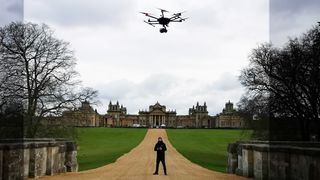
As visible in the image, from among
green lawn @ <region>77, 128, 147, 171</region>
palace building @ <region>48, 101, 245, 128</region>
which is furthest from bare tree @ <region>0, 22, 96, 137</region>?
palace building @ <region>48, 101, 245, 128</region>

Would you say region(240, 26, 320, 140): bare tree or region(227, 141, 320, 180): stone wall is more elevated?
region(240, 26, 320, 140): bare tree

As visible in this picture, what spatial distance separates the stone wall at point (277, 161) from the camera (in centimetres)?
1445

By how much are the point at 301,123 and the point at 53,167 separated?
26.9m

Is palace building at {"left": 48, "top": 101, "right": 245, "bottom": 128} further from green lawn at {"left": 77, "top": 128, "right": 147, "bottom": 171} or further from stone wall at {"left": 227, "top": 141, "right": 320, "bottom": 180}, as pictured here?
stone wall at {"left": 227, "top": 141, "right": 320, "bottom": 180}

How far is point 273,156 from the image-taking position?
1912 cm

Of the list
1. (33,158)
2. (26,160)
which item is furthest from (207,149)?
(26,160)

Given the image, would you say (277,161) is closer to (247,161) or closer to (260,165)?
(260,165)

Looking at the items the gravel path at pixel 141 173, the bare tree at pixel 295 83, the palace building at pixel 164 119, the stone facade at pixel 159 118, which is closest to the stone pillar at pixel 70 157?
the gravel path at pixel 141 173

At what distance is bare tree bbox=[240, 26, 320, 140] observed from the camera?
143 ft

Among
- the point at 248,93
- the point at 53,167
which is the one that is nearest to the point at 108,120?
the point at 248,93

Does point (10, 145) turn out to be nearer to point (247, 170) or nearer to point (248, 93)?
point (247, 170)

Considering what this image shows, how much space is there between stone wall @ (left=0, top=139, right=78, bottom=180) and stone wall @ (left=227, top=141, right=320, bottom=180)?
8.87 meters

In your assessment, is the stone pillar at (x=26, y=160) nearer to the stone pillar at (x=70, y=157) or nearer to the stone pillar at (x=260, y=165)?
the stone pillar at (x=70, y=157)

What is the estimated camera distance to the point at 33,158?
21578mm
